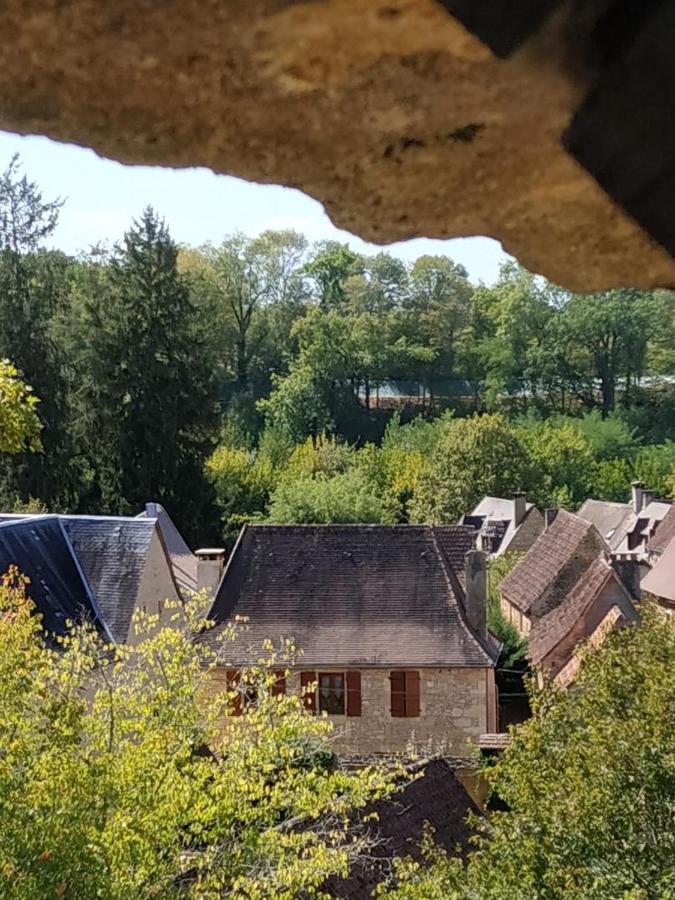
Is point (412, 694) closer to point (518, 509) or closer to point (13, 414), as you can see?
point (13, 414)

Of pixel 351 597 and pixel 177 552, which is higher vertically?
pixel 351 597

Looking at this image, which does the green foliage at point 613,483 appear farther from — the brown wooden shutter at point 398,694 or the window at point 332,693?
the window at point 332,693

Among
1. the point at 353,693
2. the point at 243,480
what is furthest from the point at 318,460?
the point at 353,693

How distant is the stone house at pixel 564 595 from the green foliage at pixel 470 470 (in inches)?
439

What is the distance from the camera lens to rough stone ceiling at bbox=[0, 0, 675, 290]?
1.08m

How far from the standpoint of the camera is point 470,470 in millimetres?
38625

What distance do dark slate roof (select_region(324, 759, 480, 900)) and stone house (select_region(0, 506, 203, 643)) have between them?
5.04 meters

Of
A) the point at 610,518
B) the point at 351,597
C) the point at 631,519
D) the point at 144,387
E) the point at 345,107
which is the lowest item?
the point at 610,518

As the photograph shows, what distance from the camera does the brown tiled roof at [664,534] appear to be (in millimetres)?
23078

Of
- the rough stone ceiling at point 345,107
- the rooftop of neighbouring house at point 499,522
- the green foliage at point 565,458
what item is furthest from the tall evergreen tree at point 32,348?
the rough stone ceiling at point 345,107

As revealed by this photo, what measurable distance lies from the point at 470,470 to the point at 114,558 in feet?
78.9

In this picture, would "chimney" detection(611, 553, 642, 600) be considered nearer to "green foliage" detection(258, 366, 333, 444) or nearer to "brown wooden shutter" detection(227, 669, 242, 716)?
"brown wooden shutter" detection(227, 669, 242, 716)

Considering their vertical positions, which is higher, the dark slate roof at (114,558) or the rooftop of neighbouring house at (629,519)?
the dark slate roof at (114,558)

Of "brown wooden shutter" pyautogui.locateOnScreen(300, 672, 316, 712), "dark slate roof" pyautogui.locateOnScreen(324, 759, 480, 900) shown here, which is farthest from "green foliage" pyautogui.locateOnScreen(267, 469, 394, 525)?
"dark slate roof" pyautogui.locateOnScreen(324, 759, 480, 900)
